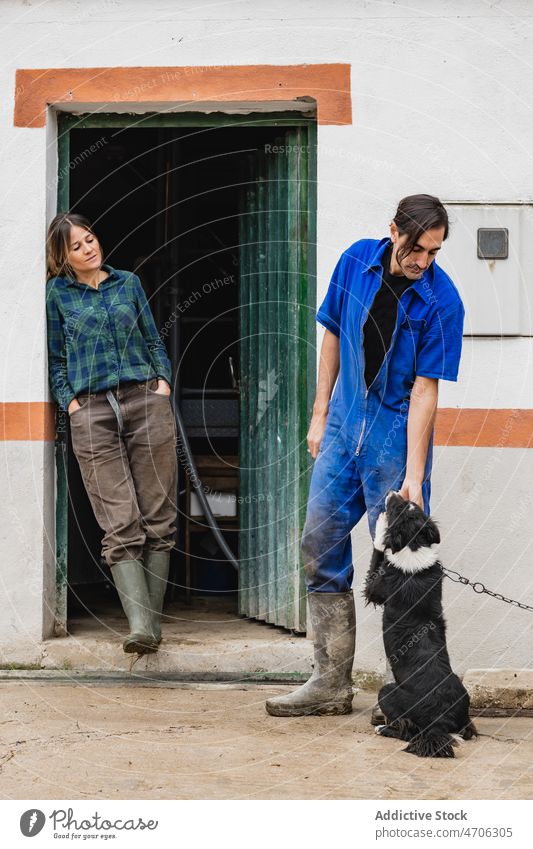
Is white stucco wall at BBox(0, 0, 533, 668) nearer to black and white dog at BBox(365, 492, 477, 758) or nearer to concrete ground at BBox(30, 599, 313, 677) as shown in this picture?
concrete ground at BBox(30, 599, 313, 677)

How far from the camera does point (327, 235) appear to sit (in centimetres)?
573

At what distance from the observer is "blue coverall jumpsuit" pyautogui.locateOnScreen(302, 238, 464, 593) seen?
462 centimetres

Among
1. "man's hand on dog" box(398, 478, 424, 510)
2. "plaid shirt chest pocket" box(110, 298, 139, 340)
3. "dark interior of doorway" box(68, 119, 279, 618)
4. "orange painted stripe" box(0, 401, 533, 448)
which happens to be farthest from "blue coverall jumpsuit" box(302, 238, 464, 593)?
"dark interior of doorway" box(68, 119, 279, 618)

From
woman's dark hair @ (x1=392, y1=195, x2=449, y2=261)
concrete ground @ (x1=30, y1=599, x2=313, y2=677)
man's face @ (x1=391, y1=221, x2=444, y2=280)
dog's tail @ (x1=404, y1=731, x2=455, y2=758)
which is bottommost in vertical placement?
dog's tail @ (x1=404, y1=731, x2=455, y2=758)

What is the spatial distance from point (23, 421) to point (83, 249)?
2.83 ft

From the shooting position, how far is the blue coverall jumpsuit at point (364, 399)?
462 cm

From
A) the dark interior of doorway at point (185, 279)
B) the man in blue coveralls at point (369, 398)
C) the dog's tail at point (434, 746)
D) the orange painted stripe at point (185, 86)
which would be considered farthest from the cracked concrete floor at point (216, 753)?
the orange painted stripe at point (185, 86)

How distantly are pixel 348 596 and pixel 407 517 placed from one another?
2.34 feet

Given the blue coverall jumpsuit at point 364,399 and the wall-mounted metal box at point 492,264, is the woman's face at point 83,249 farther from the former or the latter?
the wall-mounted metal box at point 492,264

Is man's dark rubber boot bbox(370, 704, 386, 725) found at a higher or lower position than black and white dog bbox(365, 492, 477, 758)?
lower

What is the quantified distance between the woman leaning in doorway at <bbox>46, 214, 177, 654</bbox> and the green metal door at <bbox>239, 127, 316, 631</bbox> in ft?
2.04

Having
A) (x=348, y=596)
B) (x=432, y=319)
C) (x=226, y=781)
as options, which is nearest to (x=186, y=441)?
(x=348, y=596)

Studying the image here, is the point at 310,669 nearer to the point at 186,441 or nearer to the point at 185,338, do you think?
the point at 186,441
